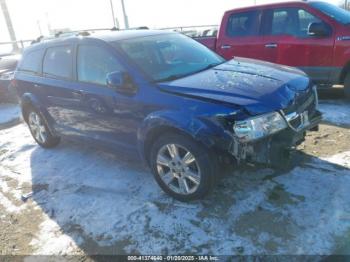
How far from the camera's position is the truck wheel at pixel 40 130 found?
529cm

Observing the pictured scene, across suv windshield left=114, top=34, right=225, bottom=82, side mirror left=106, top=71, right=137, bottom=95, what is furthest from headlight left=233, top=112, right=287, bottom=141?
side mirror left=106, top=71, right=137, bottom=95

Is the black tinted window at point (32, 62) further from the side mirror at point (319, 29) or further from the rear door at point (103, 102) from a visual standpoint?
the side mirror at point (319, 29)

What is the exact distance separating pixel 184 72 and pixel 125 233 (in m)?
1.79

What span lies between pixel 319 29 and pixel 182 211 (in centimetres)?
403

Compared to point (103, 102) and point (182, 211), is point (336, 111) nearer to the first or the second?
point (182, 211)

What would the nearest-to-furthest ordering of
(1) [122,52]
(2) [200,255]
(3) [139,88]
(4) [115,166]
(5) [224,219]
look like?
1. (2) [200,255]
2. (5) [224,219]
3. (3) [139,88]
4. (1) [122,52]
5. (4) [115,166]

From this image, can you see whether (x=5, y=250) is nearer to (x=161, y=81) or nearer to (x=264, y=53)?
(x=161, y=81)

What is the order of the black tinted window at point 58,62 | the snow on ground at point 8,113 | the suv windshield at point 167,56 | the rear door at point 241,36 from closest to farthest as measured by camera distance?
the suv windshield at point 167,56
the black tinted window at point 58,62
the rear door at point 241,36
the snow on ground at point 8,113

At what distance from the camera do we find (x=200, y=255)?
110 inches

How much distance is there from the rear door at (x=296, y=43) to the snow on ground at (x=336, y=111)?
0.44 m

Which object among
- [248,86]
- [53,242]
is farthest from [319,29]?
[53,242]

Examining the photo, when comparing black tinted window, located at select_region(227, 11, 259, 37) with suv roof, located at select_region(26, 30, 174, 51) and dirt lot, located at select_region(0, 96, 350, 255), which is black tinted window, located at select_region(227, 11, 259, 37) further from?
dirt lot, located at select_region(0, 96, 350, 255)

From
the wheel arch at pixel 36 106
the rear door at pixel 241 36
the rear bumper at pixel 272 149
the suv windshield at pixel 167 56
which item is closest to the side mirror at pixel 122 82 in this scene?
the suv windshield at pixel 167 56

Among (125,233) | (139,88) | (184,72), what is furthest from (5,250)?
(184,72)
